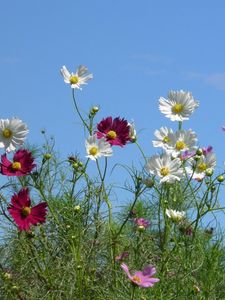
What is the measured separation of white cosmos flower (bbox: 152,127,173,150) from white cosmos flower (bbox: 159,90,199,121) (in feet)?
0.16

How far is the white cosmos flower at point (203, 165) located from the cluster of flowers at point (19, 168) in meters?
0.50

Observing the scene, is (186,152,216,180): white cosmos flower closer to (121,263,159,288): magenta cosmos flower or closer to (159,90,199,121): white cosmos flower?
(159,90,199,121): white cosmos flower

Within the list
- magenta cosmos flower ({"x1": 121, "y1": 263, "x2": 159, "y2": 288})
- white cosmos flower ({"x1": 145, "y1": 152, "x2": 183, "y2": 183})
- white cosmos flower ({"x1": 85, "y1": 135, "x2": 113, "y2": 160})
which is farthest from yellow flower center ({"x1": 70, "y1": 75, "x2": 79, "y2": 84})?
magenta cosmos flower ({"x1": 121, "y1": 263, "x2": 159, "y2": 288})

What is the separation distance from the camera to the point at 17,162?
6.26ft

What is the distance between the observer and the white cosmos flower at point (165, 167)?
188 centimetres

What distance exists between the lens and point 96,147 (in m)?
1.92

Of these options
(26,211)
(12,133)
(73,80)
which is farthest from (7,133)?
(73,80)

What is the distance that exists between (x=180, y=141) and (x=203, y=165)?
0.56 feet

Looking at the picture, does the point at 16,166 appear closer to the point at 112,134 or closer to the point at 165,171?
the point at 112,134

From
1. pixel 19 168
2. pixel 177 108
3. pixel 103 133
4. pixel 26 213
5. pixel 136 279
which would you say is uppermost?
pixel 177 108

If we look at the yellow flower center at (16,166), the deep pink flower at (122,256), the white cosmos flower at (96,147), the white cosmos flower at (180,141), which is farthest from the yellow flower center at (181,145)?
the yellow flower center at (16,166)

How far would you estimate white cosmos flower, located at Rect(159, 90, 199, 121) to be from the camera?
2.06m

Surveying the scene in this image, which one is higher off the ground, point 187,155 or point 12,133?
point 187,155

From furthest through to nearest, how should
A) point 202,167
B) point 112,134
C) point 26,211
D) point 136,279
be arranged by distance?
point 202,167, point 112,134, point 26,211, point 136,279
